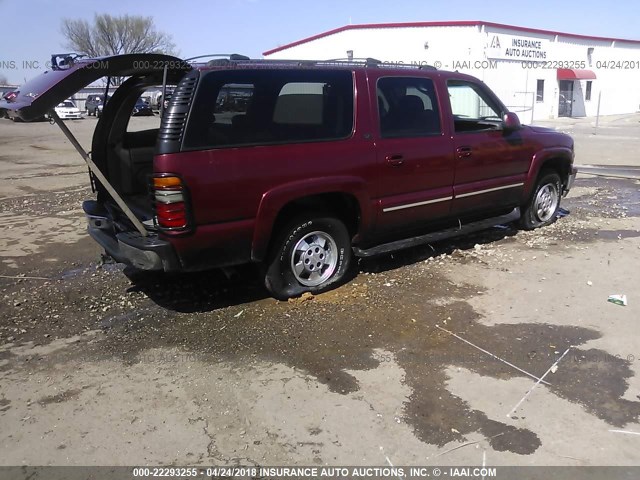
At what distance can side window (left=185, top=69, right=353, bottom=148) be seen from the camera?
406cm

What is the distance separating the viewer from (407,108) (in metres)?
5.24

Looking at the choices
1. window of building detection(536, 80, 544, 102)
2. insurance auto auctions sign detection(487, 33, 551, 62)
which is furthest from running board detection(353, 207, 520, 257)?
window of building detection(536, 80, 544, 102)

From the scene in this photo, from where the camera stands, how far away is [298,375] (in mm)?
3707

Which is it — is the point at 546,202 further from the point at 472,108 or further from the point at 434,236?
the point at 434,236

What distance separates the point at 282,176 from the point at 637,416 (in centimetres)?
286

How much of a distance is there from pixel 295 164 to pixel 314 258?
946 millimetres

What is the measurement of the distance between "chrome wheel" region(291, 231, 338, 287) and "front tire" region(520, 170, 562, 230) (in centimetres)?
308

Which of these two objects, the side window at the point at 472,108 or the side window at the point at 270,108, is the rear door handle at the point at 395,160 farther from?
the side window at the point at 472,108

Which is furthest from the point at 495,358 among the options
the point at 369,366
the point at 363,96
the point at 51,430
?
the point at 51,430

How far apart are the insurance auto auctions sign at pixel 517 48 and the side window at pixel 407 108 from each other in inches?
1049

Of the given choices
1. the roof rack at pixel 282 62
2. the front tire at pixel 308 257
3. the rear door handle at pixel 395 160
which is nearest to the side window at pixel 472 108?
the roof rack at pixel 282 62

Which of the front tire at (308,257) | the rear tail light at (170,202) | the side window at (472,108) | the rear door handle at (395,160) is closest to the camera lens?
the rear tail light at (170,202)

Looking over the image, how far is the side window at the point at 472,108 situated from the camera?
19.2 ft

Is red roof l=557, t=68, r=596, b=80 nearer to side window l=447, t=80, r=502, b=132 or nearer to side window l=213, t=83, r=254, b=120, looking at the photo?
side window l=447, t=80, r=502, b=132
